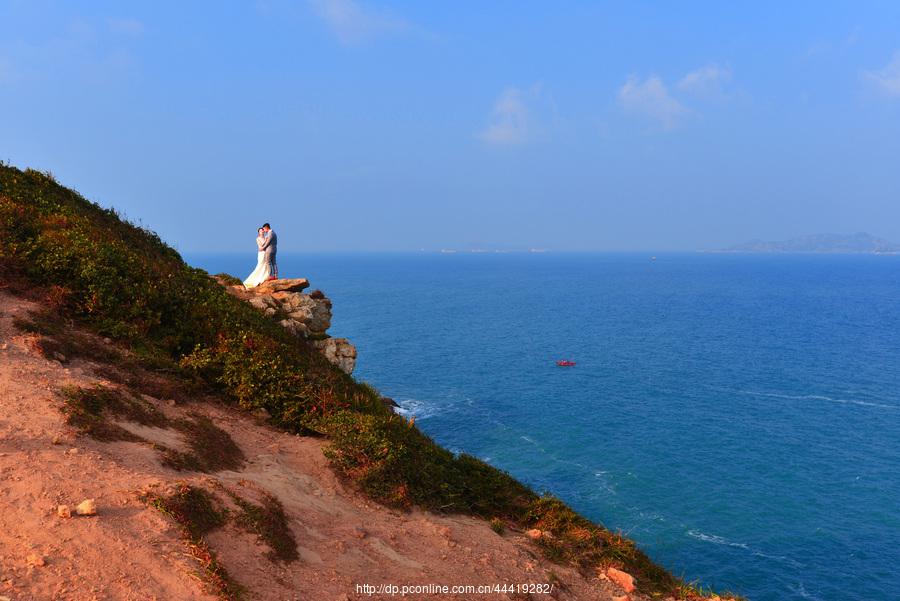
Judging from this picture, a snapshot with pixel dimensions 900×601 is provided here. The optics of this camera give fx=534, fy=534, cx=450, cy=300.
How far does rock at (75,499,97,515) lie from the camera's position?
852 centimetres

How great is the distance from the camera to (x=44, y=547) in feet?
25.5

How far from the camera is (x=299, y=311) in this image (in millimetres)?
26219

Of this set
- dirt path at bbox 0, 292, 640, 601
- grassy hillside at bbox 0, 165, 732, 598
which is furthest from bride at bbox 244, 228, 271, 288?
dirt path at bbox 0, 292, 640, 601

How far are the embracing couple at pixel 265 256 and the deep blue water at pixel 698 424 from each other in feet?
94.1

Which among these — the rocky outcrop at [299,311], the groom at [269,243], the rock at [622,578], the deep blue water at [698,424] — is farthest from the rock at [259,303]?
the deep blue water at [698,424]

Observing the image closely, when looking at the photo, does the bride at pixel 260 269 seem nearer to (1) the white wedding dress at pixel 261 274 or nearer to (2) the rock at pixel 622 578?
(1) the white wedding dress at pixel 261 274

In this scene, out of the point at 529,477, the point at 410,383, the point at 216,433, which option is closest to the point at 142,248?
the point at 216,433

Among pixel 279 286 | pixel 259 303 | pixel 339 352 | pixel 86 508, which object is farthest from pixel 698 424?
pixel 86 508

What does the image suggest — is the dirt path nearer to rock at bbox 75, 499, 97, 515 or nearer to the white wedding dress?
rock at bbox 75, 499, 97, 515

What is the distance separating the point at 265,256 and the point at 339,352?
705 cm

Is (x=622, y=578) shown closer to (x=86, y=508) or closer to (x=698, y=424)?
(x=86, y=508)

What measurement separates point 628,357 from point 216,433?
7982cm

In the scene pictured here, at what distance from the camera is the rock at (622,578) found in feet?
43.5

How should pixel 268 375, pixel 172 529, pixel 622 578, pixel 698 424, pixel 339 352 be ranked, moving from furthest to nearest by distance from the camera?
1. pixel 698 424
2. pixel 339 352
3. pixel 268 375
4. pixel 622 578
5. pixel 172 529
